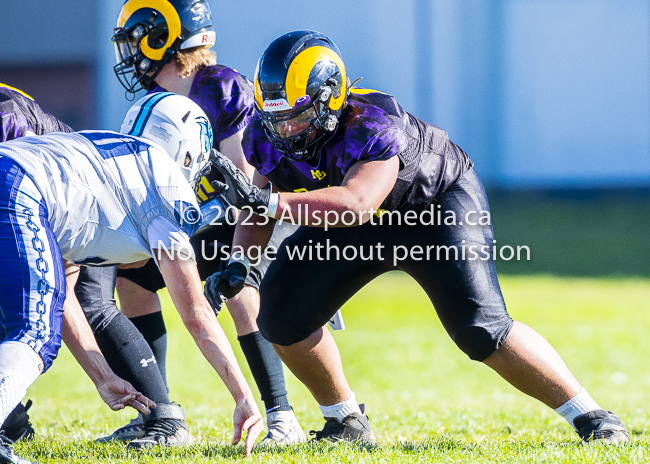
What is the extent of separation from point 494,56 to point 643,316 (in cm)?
1016

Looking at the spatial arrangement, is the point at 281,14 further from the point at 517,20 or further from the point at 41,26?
the point at 41,26

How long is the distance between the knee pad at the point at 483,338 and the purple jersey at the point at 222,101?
154cm

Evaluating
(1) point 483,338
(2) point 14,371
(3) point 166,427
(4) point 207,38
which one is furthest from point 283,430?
(4) point 207,38

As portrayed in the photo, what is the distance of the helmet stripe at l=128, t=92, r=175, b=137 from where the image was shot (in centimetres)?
319

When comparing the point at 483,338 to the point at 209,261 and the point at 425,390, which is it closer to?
the point at 209,261

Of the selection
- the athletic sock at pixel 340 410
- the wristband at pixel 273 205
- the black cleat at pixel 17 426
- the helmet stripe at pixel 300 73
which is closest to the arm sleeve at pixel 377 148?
the helmet stripe at pixel 300 73

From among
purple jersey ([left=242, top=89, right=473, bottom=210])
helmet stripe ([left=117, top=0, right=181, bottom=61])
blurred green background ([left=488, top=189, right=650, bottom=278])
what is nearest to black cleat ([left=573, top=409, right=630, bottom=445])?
purple jersey ([left=242, top=89, right=473, bottom=210])

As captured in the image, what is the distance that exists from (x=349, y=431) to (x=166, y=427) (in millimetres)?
850

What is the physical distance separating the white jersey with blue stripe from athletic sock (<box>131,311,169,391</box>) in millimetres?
1253

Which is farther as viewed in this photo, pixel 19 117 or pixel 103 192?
pixel 19 117

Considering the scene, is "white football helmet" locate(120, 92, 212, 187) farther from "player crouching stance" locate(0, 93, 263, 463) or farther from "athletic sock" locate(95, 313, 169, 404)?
"athletic sock" locate(95, 313, 169, 404)

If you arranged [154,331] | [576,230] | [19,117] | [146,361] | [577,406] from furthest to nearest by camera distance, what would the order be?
[576,230], [154,331], [146,361], [19,117], [577,406]

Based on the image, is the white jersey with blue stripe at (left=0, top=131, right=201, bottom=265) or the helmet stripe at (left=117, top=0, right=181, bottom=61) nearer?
the white jersey with blue stripe at (left=0, top=131, right=201, bottom=265)

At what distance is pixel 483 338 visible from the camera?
3244 millimetres
